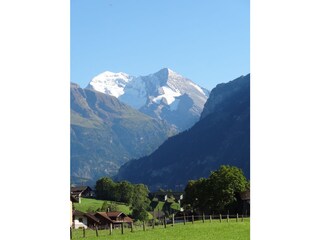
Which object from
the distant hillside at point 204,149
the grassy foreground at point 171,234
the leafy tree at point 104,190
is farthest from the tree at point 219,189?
the distant hillside at point 204,149

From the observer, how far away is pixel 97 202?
27.9 m

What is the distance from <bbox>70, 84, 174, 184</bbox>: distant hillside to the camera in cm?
13188

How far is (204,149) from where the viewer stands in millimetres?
82875

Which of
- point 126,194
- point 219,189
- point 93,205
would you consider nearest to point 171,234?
point 219,189

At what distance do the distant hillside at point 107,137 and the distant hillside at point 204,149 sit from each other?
1149 inches

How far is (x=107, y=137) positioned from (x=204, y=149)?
77617 millimetres

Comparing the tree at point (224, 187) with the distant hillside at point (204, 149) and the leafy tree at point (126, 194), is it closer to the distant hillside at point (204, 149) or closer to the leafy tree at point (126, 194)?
the leafy tree at point (126, 194)

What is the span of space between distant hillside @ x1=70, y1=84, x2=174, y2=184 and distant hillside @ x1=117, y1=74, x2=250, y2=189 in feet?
95.7

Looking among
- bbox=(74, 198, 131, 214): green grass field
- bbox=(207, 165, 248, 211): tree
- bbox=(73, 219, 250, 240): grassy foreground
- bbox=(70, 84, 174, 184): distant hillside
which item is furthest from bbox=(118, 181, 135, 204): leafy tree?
bbox=(70, 84, 174, 184): distant hillside

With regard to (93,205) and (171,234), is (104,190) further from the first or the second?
(171,234)
